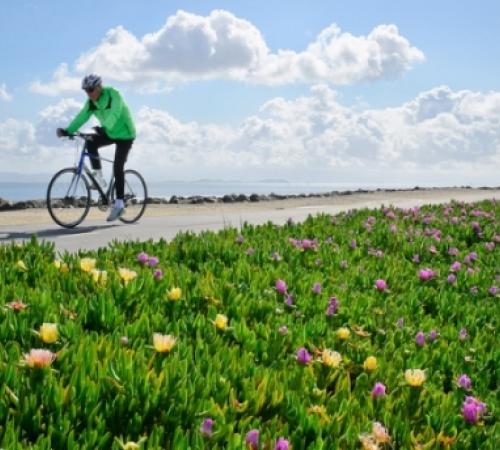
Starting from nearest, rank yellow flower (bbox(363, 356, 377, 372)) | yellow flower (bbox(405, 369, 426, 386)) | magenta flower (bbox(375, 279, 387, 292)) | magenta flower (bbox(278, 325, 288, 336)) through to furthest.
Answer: yellow flower (bbox(405, 369, 426, 386))
yellow flower (bbox(363, 356, 377, 372))
magenta flower (bbox(278, 325, 288, 336))
magenta flower (bbox(375, 279, 387, 292))

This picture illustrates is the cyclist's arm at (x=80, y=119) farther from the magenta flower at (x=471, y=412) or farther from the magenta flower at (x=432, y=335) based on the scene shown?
the magenta flower at (x=471, y=412)

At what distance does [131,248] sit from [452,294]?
295cm

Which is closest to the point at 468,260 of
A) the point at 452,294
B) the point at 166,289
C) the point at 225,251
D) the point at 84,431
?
the point at 452,294

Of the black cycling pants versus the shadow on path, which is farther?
the black cycling pants

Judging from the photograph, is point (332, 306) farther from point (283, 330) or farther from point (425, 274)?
point (425, 274)

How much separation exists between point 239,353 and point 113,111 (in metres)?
9.00

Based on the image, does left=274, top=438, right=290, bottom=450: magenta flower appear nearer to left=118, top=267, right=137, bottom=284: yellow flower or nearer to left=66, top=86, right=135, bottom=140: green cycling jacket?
left=118, top=267, right=137, bottom=284: yellow flower

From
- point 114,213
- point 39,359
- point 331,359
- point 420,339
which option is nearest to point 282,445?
point 39,359

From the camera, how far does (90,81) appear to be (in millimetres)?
12258

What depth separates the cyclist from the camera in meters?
12.4

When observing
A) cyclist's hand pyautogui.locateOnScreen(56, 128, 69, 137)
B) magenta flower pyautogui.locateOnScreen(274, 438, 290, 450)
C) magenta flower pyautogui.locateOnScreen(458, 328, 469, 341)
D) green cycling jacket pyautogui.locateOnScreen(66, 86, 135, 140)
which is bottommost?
magenta flower pyautogui.locateOnScreen(458, 328, 469, 341)

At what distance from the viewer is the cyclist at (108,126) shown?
487 inches

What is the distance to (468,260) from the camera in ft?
27.5

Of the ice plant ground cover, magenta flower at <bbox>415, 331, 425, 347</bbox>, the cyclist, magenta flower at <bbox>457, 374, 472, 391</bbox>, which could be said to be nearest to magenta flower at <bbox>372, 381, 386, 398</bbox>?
the ice plant ground cover
